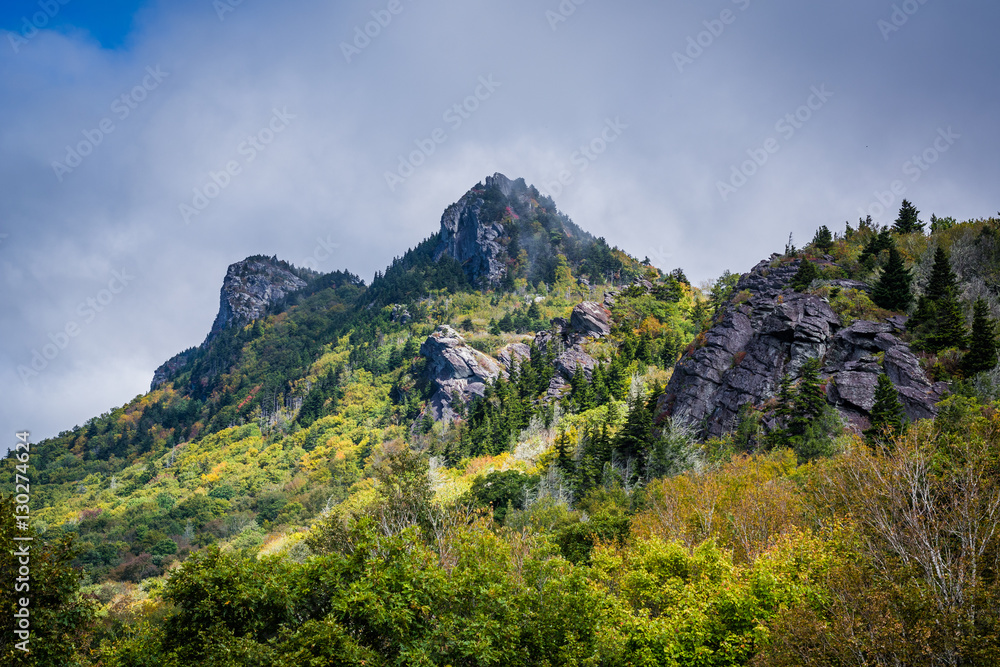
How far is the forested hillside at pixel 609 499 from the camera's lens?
43.3ft

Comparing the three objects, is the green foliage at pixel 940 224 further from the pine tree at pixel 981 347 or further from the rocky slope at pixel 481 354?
the rocky slope at pixel 481 354

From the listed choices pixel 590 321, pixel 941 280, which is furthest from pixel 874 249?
pixel 590 321

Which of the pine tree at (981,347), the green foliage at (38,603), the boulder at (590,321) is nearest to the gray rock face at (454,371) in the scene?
the boulder at (590,321)

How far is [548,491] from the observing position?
54.8 meters

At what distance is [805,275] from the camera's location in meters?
64.1

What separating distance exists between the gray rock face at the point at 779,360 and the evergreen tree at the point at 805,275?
2.39m

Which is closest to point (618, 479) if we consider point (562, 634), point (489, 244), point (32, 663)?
point (562, 634)

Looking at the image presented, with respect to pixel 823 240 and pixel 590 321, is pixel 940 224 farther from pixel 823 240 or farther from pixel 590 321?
pixel 590 321

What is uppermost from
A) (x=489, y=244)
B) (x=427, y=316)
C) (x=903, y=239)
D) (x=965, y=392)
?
(x=489, y=244)

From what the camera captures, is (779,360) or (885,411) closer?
(885,411)

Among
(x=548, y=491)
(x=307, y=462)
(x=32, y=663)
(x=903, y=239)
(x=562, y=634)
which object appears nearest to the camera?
(x=32, y=663)

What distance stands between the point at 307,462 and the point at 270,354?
314ft

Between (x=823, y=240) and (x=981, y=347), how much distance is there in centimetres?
4025

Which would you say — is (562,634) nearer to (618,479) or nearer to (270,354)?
(618,479)
